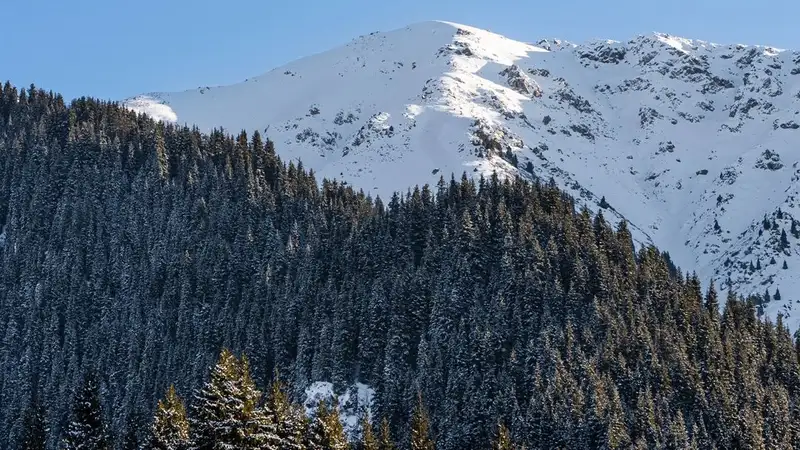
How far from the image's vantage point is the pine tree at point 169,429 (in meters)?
61.8

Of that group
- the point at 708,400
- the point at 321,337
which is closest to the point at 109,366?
the point at 321,337

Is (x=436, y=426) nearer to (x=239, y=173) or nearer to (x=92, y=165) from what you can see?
(x=239, y=173)

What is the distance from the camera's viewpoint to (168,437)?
62375 mm

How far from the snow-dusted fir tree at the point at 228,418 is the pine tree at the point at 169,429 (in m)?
2.97

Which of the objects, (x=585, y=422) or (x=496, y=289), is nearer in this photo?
(x=585, y=422)

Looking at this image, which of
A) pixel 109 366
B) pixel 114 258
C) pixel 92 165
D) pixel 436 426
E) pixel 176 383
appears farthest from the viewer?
pixel 92 165

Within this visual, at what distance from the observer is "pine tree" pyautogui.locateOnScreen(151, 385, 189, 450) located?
203 ft

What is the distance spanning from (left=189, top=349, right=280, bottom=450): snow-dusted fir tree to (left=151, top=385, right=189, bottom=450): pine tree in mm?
2974

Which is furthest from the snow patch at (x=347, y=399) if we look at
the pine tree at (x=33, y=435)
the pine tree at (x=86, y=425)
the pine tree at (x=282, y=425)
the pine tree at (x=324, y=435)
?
the pine tree at (x=282, y=425)

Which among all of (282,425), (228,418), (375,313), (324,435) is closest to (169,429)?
(228,418)

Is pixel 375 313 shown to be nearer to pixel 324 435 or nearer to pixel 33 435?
pixel 33 435

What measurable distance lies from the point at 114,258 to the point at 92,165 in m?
25.3

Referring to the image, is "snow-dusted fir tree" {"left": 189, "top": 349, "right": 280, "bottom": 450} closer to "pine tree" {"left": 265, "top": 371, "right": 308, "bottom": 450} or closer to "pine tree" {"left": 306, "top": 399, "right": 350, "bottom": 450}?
"pine tree" {"left": 265, "top": 371, "right": 308, "bottom": 450}

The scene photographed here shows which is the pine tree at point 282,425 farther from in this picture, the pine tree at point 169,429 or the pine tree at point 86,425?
the pine tree at point 86,425
